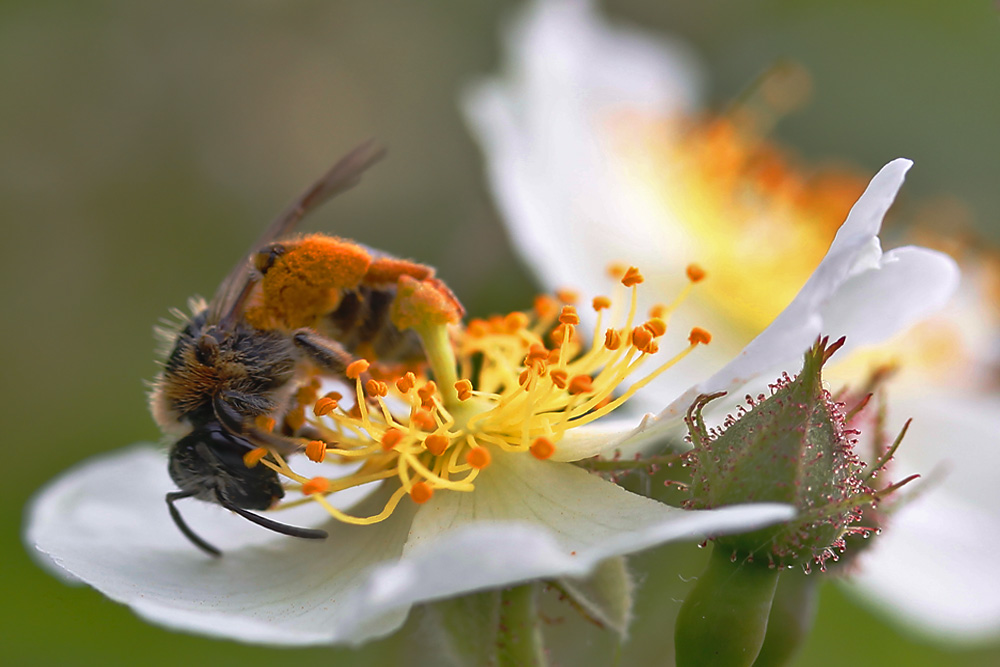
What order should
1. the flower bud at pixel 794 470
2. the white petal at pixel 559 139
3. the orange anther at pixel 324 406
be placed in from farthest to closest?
the white petal at pixel 559 139, the orange anther at pixel 324 406, the flower bud at pixel 794 470

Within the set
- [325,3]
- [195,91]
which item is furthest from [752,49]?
[195,91]

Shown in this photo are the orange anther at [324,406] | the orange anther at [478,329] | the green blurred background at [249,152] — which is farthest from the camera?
the green blurred background at [249,152]

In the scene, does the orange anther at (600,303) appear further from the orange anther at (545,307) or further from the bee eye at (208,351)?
the bee eye at (208,351)

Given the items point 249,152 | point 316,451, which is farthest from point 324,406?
A: point 249,152

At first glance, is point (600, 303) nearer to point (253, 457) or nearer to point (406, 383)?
point (406, 383)

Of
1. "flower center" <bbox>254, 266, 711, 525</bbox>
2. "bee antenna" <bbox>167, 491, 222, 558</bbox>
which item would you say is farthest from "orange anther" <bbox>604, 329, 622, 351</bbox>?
"bee antenna" <bbox>167, 491, 222, 558</bbox>

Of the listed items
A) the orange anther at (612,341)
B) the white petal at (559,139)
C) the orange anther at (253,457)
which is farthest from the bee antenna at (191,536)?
the white petal at (559,139)
